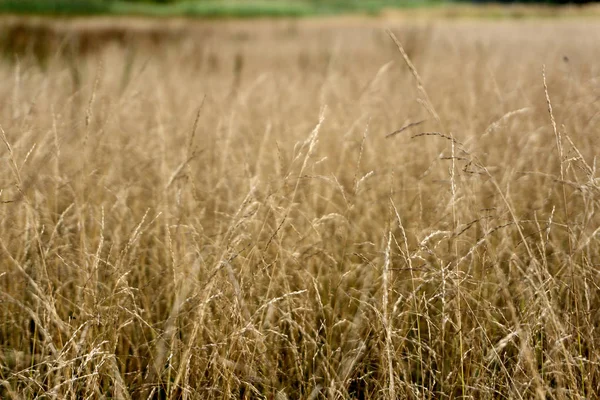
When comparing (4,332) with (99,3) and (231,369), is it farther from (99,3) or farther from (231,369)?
(99,3)

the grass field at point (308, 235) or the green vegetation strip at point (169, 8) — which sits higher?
the green vegetation strip at point (169, 8)

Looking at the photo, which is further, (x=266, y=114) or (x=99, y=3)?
(x=99, y=3)

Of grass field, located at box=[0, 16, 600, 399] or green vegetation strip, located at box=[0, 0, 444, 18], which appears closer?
grass field, located at box=[0, 16, 600, 399]

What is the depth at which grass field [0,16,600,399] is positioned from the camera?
4.01 ft

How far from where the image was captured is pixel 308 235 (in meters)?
1.80

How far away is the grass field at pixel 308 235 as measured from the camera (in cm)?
122

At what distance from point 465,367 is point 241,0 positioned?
2122cm

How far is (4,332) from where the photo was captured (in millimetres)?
1454

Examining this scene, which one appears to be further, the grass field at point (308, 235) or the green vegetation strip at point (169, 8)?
the green vegetation strip at point (169, 8)

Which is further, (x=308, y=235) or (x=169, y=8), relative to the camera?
(x=169, y=8)

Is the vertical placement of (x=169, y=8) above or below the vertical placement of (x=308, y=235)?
above

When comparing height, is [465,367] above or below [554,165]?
below

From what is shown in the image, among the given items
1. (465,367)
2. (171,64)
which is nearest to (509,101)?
(465,367)

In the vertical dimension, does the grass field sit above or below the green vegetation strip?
below
